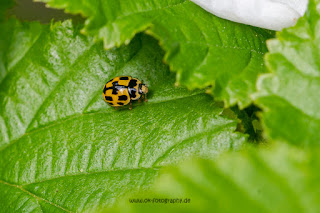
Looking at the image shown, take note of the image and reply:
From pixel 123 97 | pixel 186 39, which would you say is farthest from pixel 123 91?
pixel 186 39

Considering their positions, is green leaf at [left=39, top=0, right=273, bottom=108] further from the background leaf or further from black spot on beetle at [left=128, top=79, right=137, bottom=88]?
the background leaf

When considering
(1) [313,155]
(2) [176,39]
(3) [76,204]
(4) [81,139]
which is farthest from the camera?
(4) [81,139]

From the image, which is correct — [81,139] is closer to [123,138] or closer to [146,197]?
[123,138]

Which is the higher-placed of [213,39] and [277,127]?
[213,39]

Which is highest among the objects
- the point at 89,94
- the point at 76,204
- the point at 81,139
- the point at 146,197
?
the point at 146,197

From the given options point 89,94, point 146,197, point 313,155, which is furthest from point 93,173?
point 313,155

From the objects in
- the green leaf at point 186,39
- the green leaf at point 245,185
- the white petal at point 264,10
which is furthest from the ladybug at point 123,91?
the green leaf at point 245,185
